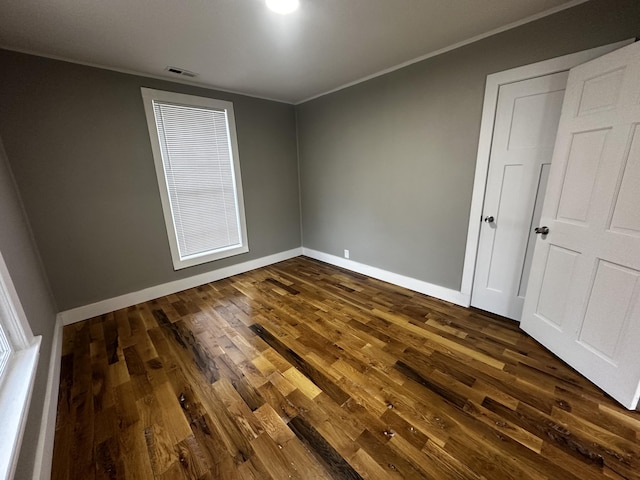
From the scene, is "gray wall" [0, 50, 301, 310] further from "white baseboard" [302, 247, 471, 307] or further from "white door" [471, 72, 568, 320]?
"white door" [471, 72, 568, 320]

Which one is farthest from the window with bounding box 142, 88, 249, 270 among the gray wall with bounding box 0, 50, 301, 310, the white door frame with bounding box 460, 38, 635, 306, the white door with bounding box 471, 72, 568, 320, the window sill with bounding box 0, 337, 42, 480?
the white door with bounding box 471, 72, 568, 320

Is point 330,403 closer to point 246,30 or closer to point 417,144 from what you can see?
point 417,144

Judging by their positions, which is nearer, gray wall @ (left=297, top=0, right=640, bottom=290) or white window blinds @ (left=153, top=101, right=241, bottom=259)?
gray wall @ (left=297, top=0, right=640, bottom=290)

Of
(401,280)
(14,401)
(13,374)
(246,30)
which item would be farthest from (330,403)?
(246,30)

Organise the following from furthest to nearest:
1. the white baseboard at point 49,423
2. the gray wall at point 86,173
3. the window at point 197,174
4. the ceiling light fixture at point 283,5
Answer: the window at point 197,174
the gray wall at point 86,173
the ceiling light fixture at point 283,5
the white baseboard at point 49,423

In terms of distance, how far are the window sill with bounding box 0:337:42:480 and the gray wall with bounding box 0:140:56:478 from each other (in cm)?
10

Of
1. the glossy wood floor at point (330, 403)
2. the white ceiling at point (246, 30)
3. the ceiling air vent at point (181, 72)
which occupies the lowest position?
the glossy wood floor at point (330, 403)

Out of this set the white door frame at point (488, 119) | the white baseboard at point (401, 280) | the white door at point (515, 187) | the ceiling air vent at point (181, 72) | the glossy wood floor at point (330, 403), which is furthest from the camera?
the white baseboard at point (401, 280)

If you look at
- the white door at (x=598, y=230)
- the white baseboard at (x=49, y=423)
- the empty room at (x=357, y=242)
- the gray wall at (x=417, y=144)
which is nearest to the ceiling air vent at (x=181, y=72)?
the empty room at (x=357, y=242)

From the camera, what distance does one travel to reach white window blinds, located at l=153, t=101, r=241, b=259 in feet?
9.59

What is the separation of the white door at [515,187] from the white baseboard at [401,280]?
199 mm

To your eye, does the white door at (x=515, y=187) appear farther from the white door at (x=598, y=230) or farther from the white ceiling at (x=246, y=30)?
the white ceiling at (x=246, y=30)

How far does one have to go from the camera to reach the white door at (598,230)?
1.42 meters

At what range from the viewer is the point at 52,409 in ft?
4.83
